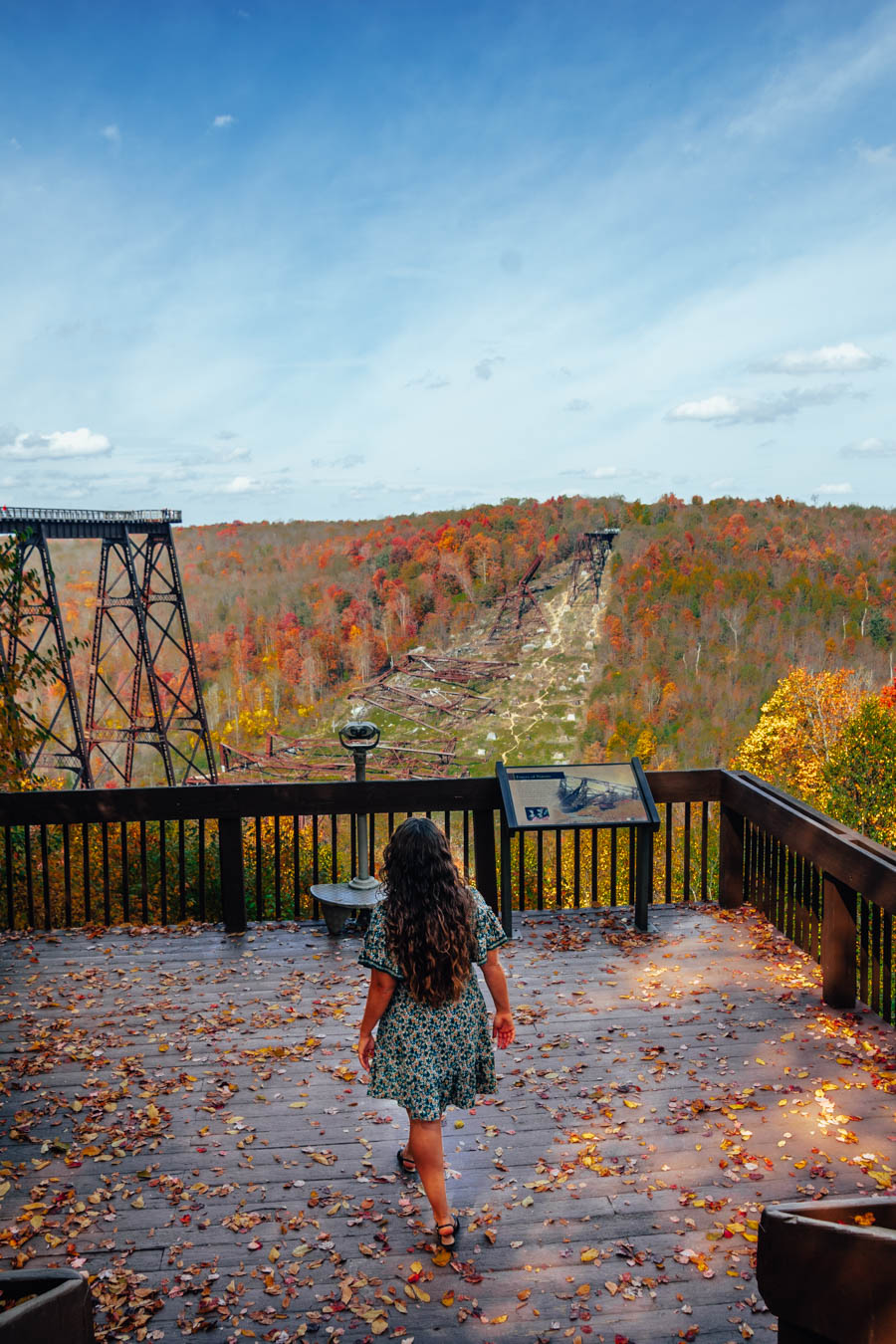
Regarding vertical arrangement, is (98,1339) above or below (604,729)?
above

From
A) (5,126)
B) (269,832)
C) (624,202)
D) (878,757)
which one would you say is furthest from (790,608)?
(5,126)

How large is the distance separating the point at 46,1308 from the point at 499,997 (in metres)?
1.65

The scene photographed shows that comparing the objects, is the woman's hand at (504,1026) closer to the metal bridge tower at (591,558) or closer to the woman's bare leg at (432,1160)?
the woman's bare leg at (432,1160)

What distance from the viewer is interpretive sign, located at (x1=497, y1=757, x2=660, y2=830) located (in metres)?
5.26

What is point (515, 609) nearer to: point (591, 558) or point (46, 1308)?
point (591, 558)

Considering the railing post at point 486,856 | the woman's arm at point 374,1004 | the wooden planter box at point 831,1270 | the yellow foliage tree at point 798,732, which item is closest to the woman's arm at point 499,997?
the woman's arm at point 374,1004

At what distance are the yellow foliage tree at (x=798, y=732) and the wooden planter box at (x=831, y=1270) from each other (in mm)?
32020

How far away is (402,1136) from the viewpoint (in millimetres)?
A: 3324

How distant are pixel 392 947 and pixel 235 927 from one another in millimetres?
3138

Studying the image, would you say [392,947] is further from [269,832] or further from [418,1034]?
[269,832]

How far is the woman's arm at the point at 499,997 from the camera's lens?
2730 millimetres

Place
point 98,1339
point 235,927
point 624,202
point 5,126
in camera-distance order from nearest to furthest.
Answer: point 98,1339, point 235,927, point 5,126, point 624,202

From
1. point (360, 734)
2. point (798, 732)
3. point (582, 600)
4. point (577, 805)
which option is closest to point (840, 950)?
point (577, 805)

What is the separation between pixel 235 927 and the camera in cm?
545
